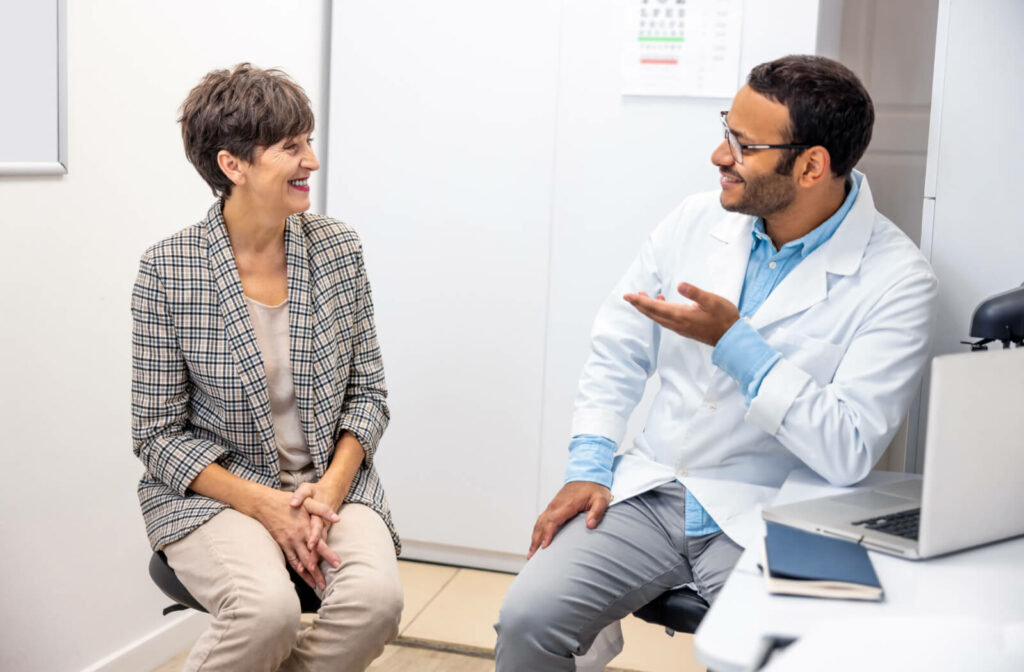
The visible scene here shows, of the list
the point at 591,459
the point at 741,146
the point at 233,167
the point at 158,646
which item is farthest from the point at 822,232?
the point at 158,646

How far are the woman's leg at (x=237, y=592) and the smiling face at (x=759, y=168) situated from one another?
39.8 inches

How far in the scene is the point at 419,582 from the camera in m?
2.89

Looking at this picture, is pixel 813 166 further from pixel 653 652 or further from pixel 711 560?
pixel 653 652

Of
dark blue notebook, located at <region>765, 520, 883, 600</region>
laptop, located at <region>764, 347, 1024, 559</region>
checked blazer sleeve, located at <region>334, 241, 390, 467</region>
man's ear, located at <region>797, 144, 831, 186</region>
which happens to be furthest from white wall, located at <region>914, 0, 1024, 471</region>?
checked blazer sleeve, located at <region>334, 241, 390, 467</region>

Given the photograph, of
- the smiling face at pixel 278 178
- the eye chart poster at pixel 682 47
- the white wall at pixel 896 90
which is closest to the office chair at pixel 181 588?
the smiling face at pixel 278 178

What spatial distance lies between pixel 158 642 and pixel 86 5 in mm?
1425

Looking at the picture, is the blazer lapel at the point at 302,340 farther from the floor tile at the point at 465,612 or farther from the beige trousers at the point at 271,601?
the floor tile at the point at 465,612

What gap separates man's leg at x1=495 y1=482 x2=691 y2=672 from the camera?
63.3 inches

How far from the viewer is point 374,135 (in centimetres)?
290

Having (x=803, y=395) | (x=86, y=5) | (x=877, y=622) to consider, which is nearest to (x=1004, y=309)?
(x=803, y=395)

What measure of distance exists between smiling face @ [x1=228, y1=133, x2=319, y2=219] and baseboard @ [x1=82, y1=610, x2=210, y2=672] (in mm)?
1099

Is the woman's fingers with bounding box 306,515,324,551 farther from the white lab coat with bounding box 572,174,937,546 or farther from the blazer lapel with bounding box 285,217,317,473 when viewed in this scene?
the white lab coat with bounding box 572,174,937,546

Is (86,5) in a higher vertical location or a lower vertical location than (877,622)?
higher

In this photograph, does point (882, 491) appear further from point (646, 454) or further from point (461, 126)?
point (461, 126)
